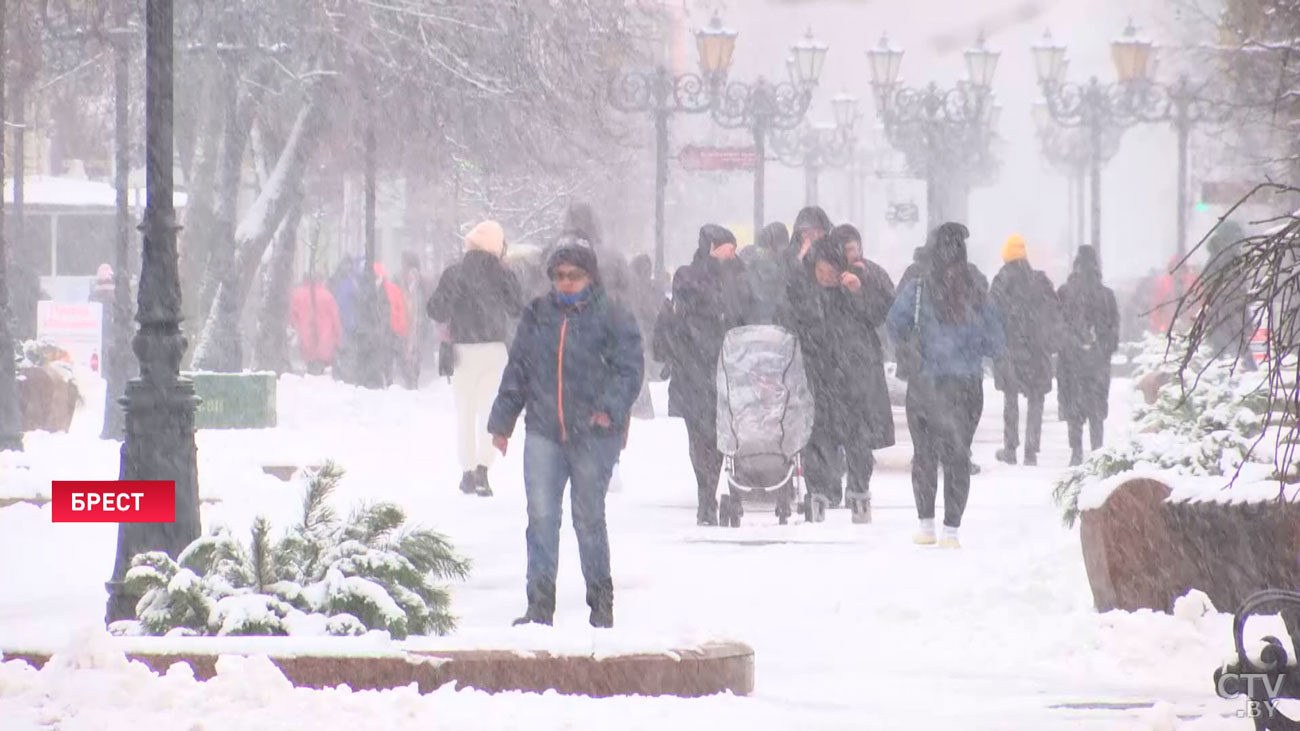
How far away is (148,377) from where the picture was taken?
10.1 meters

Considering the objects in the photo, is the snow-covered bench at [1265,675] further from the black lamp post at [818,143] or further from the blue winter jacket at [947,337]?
the black lamp post at [818,143]

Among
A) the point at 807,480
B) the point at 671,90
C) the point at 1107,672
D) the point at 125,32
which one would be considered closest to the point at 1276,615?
the point at 1107,672

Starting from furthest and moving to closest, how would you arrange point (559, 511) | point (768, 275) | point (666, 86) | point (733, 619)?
point (666, 86) → point (768, 275) → point (733, 619) → point (559, 511)

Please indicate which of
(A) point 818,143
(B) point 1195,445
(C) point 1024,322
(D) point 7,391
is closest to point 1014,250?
(C) point 1024,322

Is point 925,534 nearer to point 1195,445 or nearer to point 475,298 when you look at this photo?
point 1195,445

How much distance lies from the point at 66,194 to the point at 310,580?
41.3 metres

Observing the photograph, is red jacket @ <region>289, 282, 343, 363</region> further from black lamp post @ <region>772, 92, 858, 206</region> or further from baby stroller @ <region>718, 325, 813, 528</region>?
baby stroller @ <region>718, 325, 813, 528</region>

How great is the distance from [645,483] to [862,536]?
472cm

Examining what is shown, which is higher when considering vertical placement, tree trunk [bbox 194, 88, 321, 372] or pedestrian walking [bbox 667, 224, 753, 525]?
tree trunk [bbox 194, 88, 321, 372]

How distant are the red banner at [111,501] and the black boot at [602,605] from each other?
5.94 ft

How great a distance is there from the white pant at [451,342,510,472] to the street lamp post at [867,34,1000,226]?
756 inches

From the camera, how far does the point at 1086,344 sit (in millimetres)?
20438

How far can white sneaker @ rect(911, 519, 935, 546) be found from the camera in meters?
13.9

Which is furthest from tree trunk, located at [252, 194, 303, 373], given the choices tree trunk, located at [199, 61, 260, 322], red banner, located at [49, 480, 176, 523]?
red banner, located at [49, 480, 176, 523]
